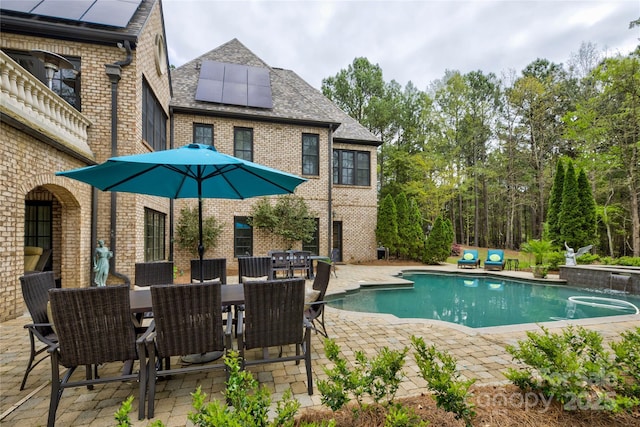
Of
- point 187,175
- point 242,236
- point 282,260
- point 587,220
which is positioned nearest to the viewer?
point 187,175

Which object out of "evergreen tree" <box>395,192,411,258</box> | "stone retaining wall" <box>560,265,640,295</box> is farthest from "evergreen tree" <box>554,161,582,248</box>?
"evergreen tree" <box>395,192,411,258</box>

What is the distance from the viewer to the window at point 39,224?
6371mm

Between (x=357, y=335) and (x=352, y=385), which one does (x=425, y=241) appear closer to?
(x=357, y=335)

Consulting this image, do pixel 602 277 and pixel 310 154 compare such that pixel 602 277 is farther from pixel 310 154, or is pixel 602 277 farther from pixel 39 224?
pixel 39 224

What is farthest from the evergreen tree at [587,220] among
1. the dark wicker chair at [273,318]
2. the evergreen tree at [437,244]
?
the dark wicker chair at [273,318]

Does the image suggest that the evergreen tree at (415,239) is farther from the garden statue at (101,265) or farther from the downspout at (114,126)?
the garden statue at (101,265)

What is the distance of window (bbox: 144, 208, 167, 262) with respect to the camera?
7852mm

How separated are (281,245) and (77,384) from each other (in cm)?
928

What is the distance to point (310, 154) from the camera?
472 inches

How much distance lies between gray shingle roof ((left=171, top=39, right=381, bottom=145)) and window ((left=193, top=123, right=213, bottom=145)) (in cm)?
50

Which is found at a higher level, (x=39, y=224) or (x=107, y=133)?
(x=107, y=133)

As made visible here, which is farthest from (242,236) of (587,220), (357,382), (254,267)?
(587,220)

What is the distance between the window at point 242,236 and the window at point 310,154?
125 inches

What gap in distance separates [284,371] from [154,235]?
7.33 meters
